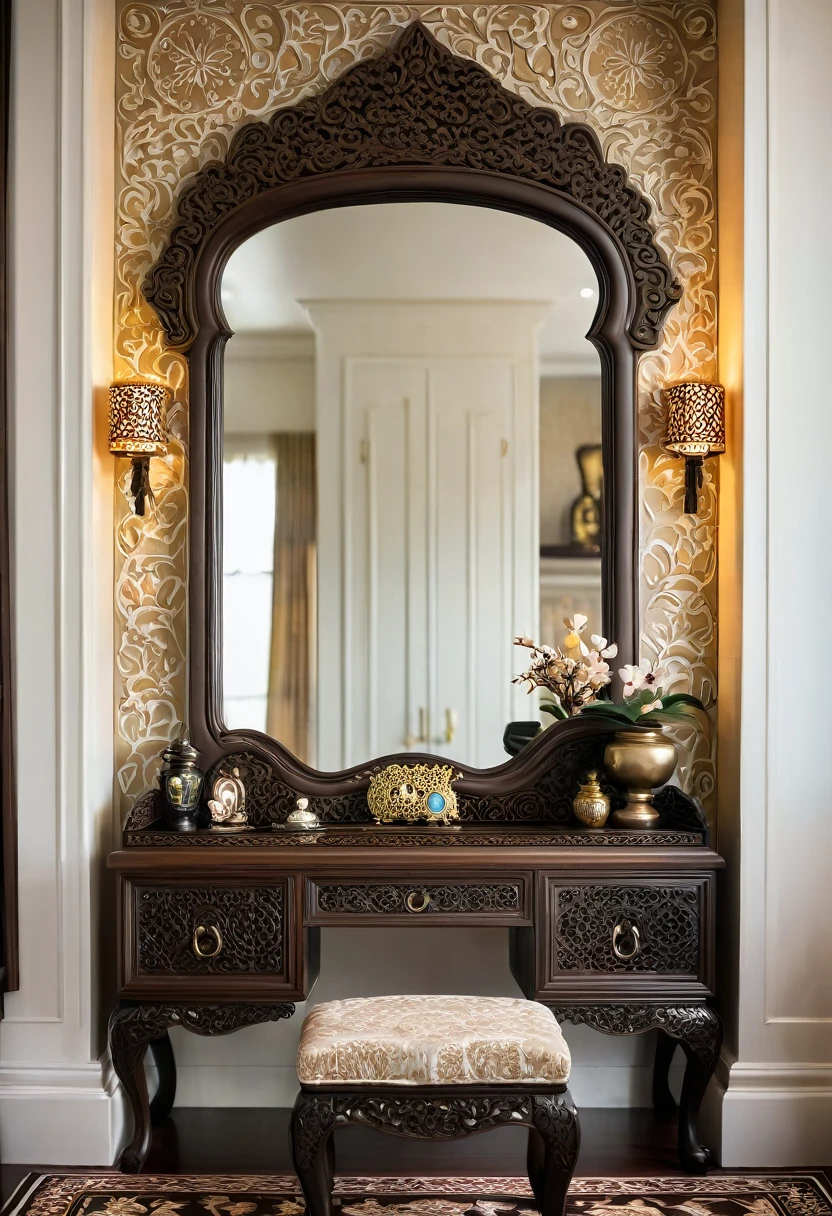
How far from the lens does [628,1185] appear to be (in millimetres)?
2570

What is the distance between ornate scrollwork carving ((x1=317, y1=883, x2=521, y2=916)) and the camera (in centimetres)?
261

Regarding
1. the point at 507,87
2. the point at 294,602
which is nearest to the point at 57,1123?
the point at 294,602

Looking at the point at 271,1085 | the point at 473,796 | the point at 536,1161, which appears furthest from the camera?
the point at 271,1085

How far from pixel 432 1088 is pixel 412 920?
0.50 m

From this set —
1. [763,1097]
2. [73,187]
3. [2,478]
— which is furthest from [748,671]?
[73,187]

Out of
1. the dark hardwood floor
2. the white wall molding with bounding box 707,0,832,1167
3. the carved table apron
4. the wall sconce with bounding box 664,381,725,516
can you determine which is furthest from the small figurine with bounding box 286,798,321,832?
the wall sconce with bounding box 664,381,725,516

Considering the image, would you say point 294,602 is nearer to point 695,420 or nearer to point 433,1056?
point 695,420

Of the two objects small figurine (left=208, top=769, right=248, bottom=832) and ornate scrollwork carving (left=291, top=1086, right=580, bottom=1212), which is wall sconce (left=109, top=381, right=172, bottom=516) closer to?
small figurine (left=208, top=769, right=248, bottom=832)

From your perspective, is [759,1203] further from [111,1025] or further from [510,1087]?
[111,1025]

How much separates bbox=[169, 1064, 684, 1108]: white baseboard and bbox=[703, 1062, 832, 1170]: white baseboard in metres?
0.32

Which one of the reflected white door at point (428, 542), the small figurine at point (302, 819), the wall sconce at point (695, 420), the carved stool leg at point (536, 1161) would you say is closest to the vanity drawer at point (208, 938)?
the small figurine at point (302, 819)

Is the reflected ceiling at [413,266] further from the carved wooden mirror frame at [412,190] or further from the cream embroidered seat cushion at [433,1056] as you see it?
the cream embroidered seat cushion at [433,1056]

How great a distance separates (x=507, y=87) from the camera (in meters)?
2.98

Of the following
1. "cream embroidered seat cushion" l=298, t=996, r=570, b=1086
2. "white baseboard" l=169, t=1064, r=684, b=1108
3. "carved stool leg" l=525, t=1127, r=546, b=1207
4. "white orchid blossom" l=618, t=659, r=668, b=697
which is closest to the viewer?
"cream embroidered seat cushion" l=298, t=996, r=570, b=1086
